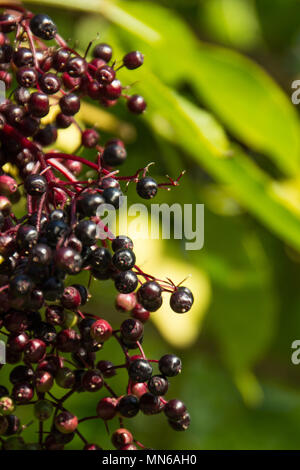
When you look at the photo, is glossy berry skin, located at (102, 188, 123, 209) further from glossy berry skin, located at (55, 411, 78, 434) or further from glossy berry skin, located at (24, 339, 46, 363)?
glossy berry skin, located at (55, 411, 78, 434)

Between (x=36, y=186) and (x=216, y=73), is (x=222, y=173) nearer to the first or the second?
(x=216, y=73)

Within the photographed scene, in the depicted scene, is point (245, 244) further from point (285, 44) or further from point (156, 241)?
point (285, 44)

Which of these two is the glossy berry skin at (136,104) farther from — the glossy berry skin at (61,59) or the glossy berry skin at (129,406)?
the glossy berry skin at (129,406)

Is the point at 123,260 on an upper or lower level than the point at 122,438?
upper

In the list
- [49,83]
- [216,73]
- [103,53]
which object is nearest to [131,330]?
[49,83]

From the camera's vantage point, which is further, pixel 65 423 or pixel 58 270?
pixel 65 423

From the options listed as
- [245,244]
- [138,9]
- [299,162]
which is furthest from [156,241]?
[138,9]
